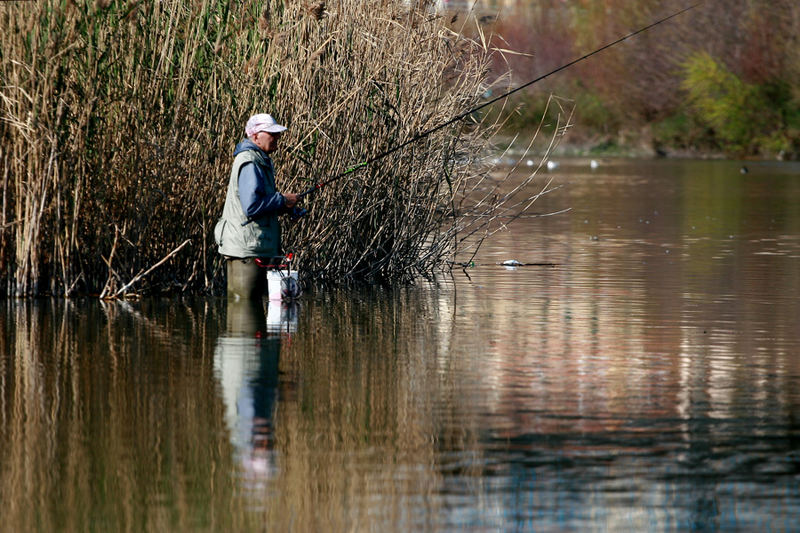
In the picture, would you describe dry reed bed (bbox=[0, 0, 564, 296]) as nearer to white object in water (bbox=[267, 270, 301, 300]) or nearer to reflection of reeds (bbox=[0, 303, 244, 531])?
white object in water (bbox=[267, 270, 301, 300])

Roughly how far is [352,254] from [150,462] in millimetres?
8020

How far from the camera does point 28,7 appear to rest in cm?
1279

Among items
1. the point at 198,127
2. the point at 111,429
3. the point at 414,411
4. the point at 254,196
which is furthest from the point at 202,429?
the point at 198,127

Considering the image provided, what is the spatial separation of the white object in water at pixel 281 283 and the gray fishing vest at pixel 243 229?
238mm

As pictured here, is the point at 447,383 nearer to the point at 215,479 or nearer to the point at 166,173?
the point at 215,479

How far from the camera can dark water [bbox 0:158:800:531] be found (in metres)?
6.57

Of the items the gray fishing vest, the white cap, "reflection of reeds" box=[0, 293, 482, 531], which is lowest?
"reflection of reeds" box=[0, 293, 482, 531]

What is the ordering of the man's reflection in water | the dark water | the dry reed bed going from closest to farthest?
1. the dark water
2. the man's reflection in water
3. the dry reed bed

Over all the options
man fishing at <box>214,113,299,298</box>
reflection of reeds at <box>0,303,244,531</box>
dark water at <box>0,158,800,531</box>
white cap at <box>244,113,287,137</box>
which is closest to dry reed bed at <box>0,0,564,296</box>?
dark water at <box>0,158,800,531</box>

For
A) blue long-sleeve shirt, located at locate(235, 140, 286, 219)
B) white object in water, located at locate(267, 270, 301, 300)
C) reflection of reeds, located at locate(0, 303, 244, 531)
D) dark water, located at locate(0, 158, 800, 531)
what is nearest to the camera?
reflection of reeds, located at locate(0, 303, 244, 531)

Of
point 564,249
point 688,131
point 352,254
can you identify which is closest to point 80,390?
point 352,254

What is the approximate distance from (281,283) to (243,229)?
0.64 metres

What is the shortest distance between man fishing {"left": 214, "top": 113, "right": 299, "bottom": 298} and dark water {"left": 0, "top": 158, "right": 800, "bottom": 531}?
0.32 meters

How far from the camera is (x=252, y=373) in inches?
388
